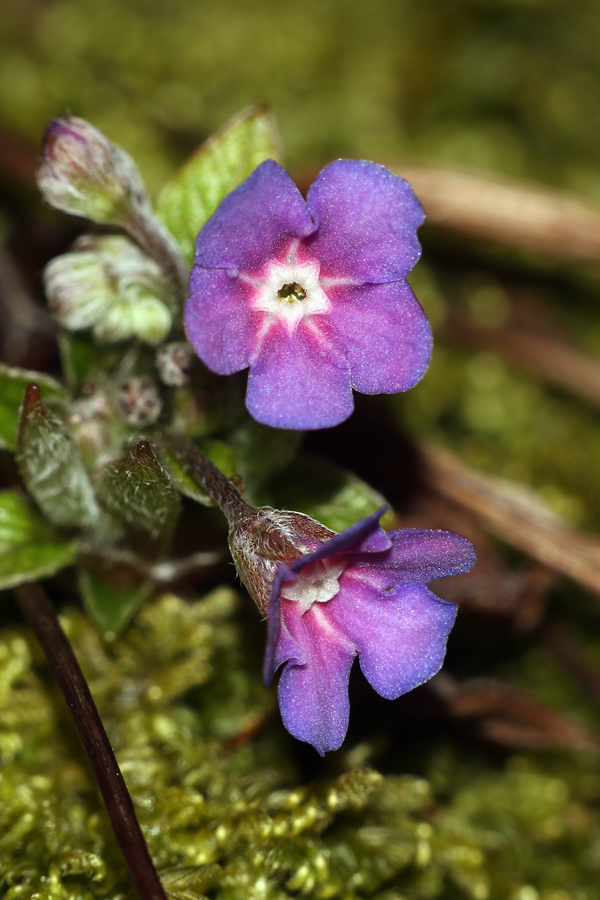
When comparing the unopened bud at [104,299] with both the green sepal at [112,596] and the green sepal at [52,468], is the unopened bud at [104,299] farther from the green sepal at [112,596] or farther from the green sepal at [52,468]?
the green sepal at [112,596]

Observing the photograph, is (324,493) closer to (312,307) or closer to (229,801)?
(312,307)

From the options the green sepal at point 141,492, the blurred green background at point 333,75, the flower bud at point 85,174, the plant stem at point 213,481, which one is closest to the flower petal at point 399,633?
the plant stem at point 213,481

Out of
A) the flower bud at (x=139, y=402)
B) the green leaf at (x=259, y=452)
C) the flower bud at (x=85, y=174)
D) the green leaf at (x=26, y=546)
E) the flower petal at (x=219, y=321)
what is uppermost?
the flower bud at (x=85, y=174)

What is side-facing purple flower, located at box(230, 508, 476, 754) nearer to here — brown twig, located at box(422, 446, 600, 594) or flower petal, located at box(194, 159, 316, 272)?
flower petal, located at box(194, 159, 316, 272)

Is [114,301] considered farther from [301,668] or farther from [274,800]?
[274,800]

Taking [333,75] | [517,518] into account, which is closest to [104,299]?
[517,518]
